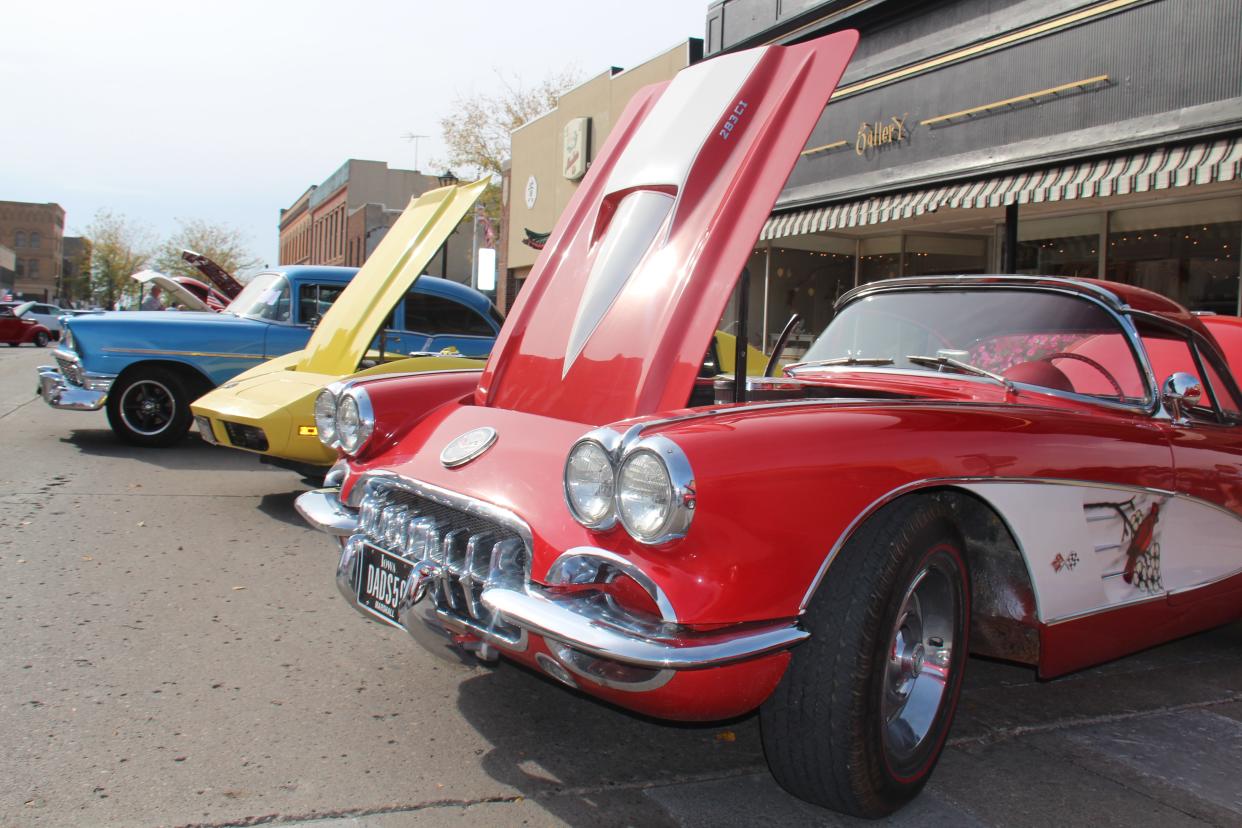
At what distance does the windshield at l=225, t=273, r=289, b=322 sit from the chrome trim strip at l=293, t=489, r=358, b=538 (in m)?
5.43

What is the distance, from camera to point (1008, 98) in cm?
1034

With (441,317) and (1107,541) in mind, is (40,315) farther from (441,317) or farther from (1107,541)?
(1107,541)

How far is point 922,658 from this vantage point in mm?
2609

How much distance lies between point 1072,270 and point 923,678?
9387mm

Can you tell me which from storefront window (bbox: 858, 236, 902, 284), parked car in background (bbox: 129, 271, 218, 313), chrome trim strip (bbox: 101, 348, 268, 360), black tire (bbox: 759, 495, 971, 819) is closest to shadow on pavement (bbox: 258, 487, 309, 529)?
chrome trim strip (bbox: 101, 348, 268, 360)

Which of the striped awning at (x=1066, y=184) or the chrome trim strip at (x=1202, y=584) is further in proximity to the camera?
the striped awning at (x=1066, y=184)

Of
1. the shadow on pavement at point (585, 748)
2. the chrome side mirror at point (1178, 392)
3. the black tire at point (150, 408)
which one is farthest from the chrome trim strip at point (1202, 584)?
the black tire at point (150, 408)

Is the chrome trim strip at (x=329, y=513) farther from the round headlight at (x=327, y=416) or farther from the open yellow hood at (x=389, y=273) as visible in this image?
the open yellow hood at (x=389, y=273)

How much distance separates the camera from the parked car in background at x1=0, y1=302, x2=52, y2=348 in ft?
105

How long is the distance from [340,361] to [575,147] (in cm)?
1592

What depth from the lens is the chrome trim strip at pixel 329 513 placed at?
309 centimetres

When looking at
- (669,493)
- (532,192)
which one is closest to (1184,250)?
(669,493)

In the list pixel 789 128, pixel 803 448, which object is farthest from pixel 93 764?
pixel 789 128

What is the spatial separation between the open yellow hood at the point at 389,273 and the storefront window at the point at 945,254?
8.51 metres
